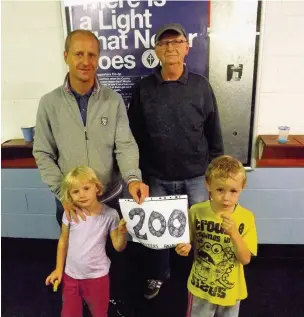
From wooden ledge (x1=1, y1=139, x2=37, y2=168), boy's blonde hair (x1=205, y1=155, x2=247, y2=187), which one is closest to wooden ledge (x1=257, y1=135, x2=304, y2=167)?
boy's blonde hair (x1=205, y1=155, x2=247, y2=187)

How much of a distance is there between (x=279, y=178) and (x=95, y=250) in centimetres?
133

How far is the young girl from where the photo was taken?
140 centimetres

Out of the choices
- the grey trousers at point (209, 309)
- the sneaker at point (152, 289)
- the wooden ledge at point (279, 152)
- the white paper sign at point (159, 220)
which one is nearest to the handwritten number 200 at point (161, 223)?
the white paper sign at point (159, 220)

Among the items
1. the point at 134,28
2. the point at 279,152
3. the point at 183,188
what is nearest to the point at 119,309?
the point at 183,188

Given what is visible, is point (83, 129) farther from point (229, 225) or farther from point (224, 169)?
point (229, 225)

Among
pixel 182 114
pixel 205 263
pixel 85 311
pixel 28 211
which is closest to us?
pixel 205 263

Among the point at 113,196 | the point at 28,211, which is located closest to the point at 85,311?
the point at 113,196

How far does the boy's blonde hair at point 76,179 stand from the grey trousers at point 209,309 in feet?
2.20

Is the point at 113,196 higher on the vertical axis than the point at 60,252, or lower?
higher

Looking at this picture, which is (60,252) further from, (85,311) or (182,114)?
(182,114)

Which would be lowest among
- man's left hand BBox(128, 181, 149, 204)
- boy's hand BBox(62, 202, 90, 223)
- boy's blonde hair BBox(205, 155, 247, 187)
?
boy's hand BBox(62, 202, 90, 223)

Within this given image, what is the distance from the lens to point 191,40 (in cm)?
193

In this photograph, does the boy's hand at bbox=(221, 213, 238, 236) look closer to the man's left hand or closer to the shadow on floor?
the man's left hand

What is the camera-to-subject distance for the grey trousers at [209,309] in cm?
136
